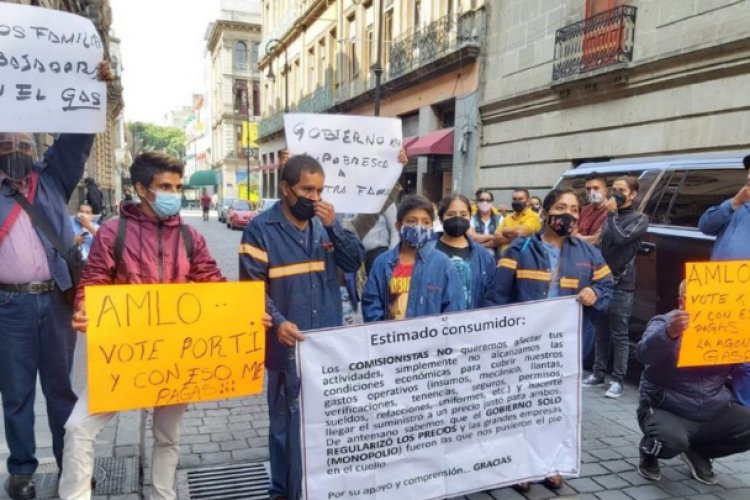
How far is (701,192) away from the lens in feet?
17.3

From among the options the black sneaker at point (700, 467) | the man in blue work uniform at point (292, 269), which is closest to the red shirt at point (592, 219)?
the black sneaker at point (700, 467)

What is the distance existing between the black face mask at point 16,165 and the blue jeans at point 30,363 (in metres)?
0.61

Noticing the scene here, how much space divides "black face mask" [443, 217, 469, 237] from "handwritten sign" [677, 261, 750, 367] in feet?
4.30

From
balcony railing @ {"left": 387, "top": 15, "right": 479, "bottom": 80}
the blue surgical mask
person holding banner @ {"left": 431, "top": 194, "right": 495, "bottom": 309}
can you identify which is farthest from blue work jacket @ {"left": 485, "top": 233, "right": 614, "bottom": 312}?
balcony railing @ {"left": 387, "top": 15, "right": 479, "bottom": 80}

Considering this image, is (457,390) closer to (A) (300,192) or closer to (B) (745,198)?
(A) (300,192)

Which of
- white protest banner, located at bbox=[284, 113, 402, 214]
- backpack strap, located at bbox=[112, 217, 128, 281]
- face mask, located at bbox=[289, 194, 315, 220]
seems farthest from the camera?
white protest banner, located at bbox=[284, 113, 402, 214]

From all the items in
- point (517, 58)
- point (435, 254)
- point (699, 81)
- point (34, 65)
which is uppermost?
point (517, 58)

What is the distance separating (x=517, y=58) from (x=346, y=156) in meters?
12.3

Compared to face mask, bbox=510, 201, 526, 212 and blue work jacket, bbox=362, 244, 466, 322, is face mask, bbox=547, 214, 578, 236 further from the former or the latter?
face mask, bbox=510, 201, 526, 212

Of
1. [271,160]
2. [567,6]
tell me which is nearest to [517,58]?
[567,6]

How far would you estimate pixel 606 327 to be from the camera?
5453 millimetres

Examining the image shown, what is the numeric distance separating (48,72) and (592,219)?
491 cm

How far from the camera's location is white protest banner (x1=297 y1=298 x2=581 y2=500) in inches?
113

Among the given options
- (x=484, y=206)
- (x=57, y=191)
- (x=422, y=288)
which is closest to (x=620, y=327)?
(x=422, y=288)
